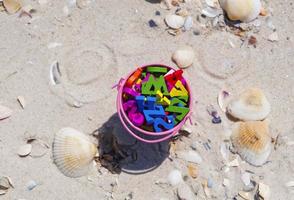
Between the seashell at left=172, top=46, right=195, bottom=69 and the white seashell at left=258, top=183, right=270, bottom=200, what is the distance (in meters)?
0.63

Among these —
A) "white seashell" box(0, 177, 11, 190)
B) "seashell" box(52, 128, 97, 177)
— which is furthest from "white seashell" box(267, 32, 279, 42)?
"white seashell" box(0, 177, 11, 190)

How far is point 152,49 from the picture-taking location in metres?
2.29

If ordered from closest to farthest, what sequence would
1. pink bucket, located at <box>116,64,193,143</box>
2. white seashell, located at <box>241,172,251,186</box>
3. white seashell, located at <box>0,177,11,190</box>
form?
pink bucket, located at <box>116,64,193,143</box>
white seashell, located at <box>0,177,11,190</box>
white seashell, located at <box>241,172,251,186</box>

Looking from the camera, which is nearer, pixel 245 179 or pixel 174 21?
pixel 245 179

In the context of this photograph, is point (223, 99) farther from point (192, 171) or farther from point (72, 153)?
point (72, 153)

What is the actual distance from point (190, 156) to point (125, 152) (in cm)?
28

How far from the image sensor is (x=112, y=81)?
222 centimetres

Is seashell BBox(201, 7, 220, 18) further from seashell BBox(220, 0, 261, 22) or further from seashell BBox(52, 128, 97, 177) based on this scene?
seashell BBox(52, 128, 97, 177)

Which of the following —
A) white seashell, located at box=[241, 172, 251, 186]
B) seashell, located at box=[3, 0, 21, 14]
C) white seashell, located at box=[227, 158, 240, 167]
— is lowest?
white seashell, located at box=[241, 172, 251, 186]

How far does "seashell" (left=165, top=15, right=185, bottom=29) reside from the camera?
7.61ft

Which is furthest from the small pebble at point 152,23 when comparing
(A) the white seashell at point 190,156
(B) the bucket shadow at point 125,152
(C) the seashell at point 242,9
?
(A) the white seashell at point 190,156

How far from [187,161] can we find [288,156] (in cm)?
46

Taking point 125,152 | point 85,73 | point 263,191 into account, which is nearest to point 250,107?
point 263,191

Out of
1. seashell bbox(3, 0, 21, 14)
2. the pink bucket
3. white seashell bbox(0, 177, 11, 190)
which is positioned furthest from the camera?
seashell bbox(3, 0, 21, 14)
